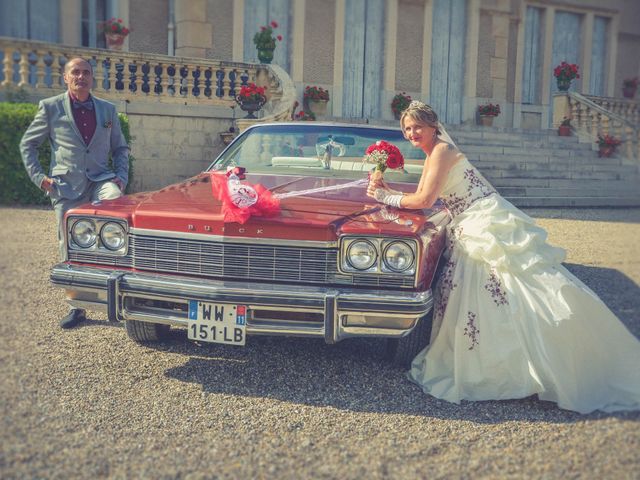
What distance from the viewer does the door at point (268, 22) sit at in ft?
51.6

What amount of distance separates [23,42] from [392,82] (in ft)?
28.4

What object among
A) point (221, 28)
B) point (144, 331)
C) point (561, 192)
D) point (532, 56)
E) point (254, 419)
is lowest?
point (254, 419)

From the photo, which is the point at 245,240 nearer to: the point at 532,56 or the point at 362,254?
the point at 362,254

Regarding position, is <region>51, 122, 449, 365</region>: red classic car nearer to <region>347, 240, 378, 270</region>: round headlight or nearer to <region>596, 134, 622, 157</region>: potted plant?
<region>347, 240, 378, 270</region>: round headlight

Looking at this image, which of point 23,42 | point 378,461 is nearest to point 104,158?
point 378,461

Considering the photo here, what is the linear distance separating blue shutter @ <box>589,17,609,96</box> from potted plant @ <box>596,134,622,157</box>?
14.0 feet

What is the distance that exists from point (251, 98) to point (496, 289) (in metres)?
9.22

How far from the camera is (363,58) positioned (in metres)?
17.1

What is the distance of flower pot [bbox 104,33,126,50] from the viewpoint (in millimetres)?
13578

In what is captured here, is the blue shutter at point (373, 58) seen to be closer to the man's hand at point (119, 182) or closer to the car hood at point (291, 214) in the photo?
the man's hand at point (119, 182)

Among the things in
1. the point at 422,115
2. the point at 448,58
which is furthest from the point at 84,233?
the point at 448,58

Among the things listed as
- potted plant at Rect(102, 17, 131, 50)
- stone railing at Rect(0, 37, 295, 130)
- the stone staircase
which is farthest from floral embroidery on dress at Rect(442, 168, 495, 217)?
potted plant at Rect(102, 17, 131, 50)

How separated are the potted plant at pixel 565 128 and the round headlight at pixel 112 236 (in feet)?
50.8

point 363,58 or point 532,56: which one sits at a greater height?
point 532,56
